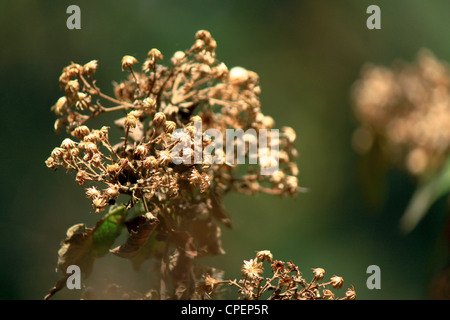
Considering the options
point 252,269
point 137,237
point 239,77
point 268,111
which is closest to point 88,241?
point 137,237

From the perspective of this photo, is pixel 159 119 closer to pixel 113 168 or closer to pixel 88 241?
pixel 113 168

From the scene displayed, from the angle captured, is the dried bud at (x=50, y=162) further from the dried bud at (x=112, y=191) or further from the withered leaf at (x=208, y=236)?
the withered leaf at (x=208, y=236)

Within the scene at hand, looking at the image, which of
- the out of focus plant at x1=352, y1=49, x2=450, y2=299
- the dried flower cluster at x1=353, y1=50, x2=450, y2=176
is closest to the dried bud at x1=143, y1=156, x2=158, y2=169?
the out of focus plant at x1=352, y1=49, x2=450, y2=299

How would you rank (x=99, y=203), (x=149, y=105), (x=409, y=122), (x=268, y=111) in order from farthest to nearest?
(x=268, y=111)
(x=409, y=122)
(x=149, y=105)
(x=99, y=203)

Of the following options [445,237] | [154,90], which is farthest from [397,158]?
[154,90]

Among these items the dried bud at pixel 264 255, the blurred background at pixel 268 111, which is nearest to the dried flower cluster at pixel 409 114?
the blurred background at pixel 268 111

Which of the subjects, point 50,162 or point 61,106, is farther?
point 61,106

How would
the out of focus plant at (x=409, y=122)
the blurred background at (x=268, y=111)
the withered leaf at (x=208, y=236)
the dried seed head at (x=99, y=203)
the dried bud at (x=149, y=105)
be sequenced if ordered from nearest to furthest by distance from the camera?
the dried seed head at (x=99, y=203) → the dried bud at (x=149, y=105) → the withered leaf at (x=208, y=236) → the out of focus plant at (x=409, y=122) → the blurred background at (x=268, y=111)

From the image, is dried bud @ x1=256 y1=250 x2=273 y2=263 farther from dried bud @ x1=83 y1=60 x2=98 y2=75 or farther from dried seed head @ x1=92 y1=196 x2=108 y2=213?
dried bud @ x1=83 y1=60 x2=98 y2=75
